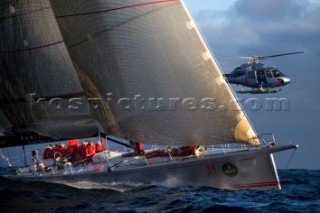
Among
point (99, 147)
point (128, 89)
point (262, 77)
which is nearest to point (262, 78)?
point (262, 77)

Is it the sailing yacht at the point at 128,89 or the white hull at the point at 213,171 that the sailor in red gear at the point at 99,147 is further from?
the white hull at the point at 213,171

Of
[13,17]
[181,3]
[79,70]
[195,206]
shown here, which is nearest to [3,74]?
[13,17]

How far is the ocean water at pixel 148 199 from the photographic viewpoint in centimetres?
1672

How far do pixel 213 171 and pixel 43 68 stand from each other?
764 cm

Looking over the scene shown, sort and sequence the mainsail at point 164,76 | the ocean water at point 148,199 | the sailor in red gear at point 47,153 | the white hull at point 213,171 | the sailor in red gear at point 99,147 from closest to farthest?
the ocean water at point 148,199 < the mainsail at point 164,76 < the white hull at point 213,171 < the sailor in red gear at point 99,147 < the sailor in red gear at point 47,153

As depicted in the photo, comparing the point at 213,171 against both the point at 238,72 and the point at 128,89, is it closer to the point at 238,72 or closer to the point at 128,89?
the point at 128,89

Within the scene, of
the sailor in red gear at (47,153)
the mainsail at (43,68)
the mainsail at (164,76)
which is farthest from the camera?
the sailor in red gear at (47,153)

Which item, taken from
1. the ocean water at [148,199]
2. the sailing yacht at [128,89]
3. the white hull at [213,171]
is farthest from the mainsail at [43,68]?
the white hull at [213,171]

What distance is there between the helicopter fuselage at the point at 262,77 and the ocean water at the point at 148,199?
26.9 meters

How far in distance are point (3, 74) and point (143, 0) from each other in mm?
7608

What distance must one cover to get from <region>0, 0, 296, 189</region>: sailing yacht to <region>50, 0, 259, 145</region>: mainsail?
30mm

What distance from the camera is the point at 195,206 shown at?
1653cm

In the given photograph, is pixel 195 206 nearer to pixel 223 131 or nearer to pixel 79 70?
pixel 223 131

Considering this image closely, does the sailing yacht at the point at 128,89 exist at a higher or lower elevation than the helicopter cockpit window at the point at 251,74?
lower
